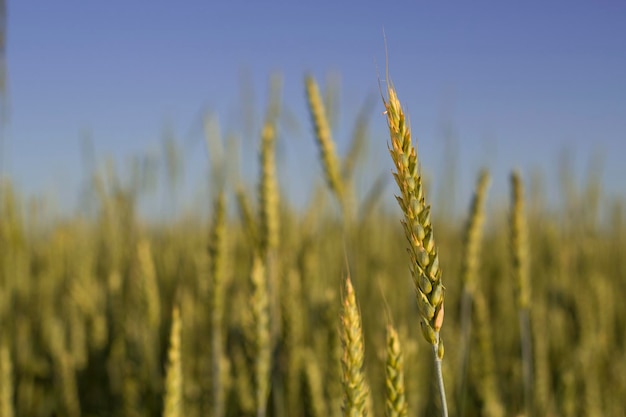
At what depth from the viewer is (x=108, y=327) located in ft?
7.19

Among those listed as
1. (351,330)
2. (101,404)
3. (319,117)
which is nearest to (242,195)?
(319,117)

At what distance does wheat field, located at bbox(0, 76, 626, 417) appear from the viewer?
710 millimetres

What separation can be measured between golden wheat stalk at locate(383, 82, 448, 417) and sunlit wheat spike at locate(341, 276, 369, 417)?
105 mm

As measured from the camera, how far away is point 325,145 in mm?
1251

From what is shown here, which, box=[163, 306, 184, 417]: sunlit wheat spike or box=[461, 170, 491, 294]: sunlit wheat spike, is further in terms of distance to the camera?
box=[461, 170, 491, 294]: sunlit wheat spike

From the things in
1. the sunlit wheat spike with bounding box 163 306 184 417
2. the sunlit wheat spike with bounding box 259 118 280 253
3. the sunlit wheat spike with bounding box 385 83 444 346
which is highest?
the sunlit wheat spike with bounding box 259 118 280 253

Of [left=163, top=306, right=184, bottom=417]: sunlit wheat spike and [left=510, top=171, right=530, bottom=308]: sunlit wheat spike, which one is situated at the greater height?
[left=510, top=171, right=530, bottom=308]: sunlit wheat spike

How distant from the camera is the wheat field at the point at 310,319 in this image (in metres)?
0.71

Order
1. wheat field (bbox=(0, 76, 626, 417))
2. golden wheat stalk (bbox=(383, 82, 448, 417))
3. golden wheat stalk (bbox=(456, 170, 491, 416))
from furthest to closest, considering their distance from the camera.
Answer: golden wheat stalk (bbox=(456, 170, 491, 416)), wheat field (bbox=(0, 76, 626, 417)), golden wheat stalk (bbox=(383, 82, 448, 417))

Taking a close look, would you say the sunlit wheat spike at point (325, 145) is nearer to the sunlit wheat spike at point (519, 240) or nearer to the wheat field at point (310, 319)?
the wheat field at point (310, 319)

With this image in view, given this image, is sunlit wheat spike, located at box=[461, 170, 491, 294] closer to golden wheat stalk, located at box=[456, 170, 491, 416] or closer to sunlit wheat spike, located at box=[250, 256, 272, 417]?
golden wheat stalk, located at box=[456, 170, 491, 416]

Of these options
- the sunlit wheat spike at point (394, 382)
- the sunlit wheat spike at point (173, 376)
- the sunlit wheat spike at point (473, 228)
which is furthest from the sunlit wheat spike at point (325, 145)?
the sunlit wheat spike at point (394, 382)

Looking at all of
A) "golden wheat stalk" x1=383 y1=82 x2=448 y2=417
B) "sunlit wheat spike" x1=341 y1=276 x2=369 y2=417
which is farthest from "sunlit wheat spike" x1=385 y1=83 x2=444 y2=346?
"sunlit wheat spike" x1=341 y1=276 x2=369 y2=417

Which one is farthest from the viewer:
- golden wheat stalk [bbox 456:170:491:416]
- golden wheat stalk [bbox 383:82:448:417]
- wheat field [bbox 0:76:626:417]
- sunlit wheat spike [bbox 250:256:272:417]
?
golden wheat stalk [bbox 456:170:491:416]
